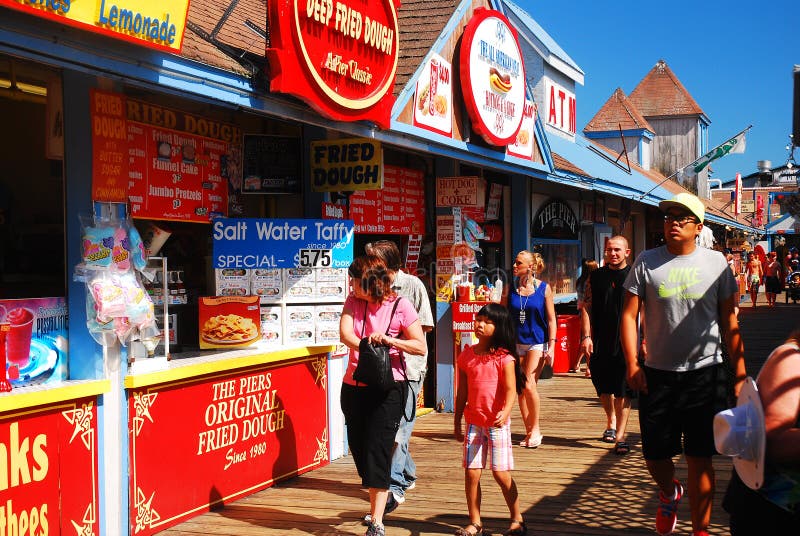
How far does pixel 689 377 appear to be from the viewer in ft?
16.9

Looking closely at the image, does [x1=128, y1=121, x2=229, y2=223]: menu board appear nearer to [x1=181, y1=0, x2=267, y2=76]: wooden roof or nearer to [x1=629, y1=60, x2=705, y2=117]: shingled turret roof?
[x1=181, y1=0, x2=267, y2=76]: wooden roof

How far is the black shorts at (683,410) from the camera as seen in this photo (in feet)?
16.7

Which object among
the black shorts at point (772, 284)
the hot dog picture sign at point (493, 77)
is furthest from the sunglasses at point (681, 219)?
the black shorts at point (772, 284)

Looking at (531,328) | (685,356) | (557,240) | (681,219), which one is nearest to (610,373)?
(531,328)

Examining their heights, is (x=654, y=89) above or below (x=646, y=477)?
above

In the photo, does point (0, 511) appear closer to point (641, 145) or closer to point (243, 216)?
point (243, 216)

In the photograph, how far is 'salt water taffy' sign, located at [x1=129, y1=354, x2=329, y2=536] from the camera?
5969 millimetres

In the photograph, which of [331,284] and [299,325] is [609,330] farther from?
[299,325]

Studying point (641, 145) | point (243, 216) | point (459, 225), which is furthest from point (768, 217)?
point (243, 216)

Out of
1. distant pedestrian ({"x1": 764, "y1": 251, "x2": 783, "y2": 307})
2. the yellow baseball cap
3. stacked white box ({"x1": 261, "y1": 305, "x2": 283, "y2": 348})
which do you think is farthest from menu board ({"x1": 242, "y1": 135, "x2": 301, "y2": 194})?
distant pedestrian ({"x1": 764, "y1": 251, "x2": 783, "y2": 307})

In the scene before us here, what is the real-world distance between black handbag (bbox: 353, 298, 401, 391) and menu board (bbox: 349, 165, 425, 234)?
336 cm

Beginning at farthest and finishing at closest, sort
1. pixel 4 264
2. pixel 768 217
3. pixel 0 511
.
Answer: pixel 768 217 < pixel 4 264 < pixel 0 511

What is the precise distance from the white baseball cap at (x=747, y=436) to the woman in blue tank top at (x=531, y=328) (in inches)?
223

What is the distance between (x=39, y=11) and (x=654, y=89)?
1334 inches
